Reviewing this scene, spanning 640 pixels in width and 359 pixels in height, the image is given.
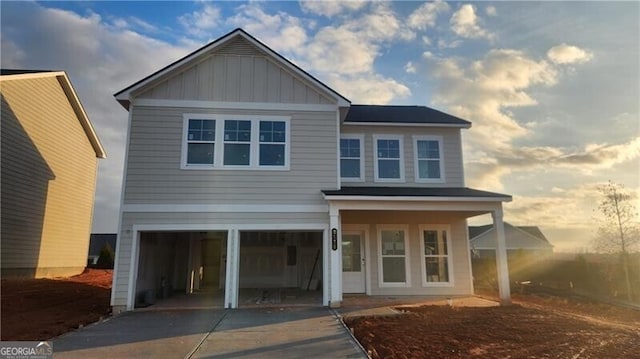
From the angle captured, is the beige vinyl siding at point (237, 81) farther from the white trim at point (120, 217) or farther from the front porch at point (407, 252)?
the front porch at point (407, 252)

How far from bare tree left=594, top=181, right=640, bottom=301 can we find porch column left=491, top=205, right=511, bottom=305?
8.44 m

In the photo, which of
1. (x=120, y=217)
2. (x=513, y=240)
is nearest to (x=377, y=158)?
(x=120, y=217)

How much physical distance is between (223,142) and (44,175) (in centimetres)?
962

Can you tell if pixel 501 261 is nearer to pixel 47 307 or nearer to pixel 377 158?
pixel 377 158

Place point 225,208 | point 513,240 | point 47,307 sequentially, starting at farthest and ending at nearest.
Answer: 1. point 513,240
2. point 225,208
3. point 47,307

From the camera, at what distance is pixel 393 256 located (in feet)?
42.0

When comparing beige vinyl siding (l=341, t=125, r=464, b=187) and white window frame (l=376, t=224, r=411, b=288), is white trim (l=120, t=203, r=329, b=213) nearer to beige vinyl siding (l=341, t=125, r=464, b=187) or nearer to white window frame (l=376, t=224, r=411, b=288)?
beige vinyl siding (l=341, t=125, r=464, b=187)

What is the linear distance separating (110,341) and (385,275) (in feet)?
27.3

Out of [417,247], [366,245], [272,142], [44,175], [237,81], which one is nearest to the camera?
[272,142]

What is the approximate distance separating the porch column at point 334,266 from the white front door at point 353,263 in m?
2.48

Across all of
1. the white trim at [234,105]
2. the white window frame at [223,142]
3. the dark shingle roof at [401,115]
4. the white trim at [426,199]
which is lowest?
the white trim at [426,199]

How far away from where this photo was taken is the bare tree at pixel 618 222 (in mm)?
15750

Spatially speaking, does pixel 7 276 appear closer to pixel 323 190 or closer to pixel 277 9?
pixel 323 190

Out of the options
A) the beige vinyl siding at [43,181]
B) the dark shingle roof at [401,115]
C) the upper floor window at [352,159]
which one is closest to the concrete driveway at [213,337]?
the upper floor window at [352,159]
